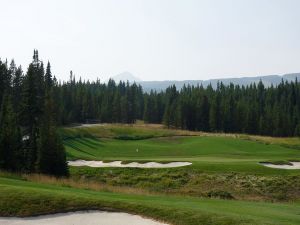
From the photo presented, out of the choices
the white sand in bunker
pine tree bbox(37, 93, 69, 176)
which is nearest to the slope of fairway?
pine tree bbox(37, 93, 69, 176)

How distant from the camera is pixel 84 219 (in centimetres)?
1756

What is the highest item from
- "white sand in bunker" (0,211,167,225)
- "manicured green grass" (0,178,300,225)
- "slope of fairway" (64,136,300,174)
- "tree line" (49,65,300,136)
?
"tree line" (49,65,300,136)

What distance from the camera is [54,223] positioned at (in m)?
17.2

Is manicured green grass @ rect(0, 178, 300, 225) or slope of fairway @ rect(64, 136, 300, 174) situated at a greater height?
manicured green grass @ rect(0, 178, 300, 225)

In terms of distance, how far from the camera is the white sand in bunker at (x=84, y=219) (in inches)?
677

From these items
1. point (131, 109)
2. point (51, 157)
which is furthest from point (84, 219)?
point (131, 109)

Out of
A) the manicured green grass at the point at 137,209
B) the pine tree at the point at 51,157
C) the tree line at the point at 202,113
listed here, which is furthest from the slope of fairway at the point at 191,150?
the tree line at the point at 202,113

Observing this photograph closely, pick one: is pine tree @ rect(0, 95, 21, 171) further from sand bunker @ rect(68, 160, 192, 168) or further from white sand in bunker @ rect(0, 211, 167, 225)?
white sand in bunker @ rect(0, 211, 167, 225)

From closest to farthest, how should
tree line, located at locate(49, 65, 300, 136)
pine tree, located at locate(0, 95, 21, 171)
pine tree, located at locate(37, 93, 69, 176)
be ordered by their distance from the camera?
1. pine tree, located at locate(0, 95, 21, 171)
2. pine tree, located at locate(37, 93, 69, 176)
3. tree line, located at locate(49, 65, 300, 136)

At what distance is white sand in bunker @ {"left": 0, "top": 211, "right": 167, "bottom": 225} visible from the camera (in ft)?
56.4

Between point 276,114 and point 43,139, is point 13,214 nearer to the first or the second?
point 43,139

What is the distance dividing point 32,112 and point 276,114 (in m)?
82.0

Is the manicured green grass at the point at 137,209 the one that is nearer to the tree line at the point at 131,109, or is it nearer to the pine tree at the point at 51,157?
the pine tree at the point at 51,157

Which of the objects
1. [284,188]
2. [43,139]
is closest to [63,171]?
[43,139]
